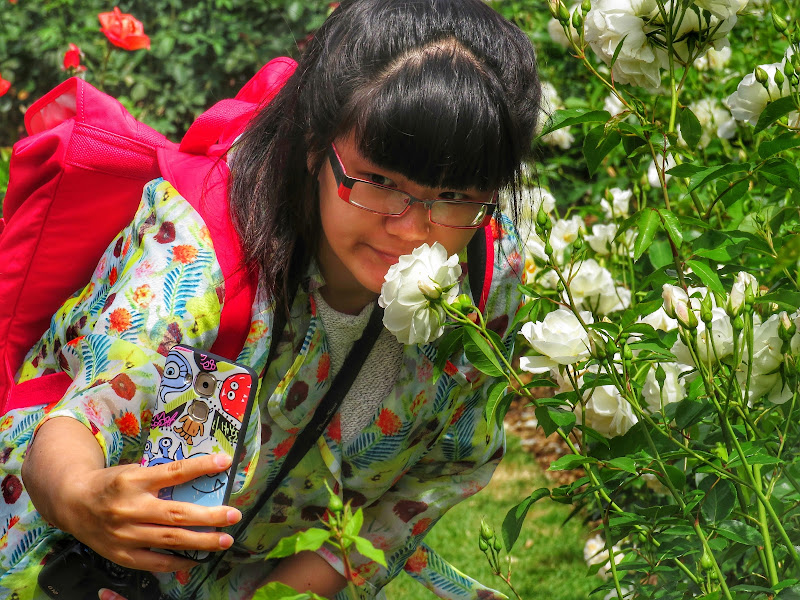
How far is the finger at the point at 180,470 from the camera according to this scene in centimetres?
125

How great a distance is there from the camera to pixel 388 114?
146cm

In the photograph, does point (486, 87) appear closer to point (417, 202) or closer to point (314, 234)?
point (417, 202)

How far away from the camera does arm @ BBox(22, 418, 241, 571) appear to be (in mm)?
1262

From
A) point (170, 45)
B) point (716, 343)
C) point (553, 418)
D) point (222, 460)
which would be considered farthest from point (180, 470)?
point (170, 45)

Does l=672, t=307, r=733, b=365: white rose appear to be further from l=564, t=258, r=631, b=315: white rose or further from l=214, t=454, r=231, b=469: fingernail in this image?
l=214, t=454, r=231, b=469: fingernail

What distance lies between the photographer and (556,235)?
7.39 ft

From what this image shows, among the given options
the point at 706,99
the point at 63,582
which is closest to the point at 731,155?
the point at 706,99

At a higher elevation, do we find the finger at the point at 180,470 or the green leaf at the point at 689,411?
the green leaf at the point at 689,411

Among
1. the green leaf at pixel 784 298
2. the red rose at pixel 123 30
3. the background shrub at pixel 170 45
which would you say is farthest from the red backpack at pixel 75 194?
the background shrub at pixel 170 45

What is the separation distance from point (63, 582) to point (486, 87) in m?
1.01

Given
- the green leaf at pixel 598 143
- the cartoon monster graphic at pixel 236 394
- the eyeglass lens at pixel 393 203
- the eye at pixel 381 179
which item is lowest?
the cartoon monster graphic at pixel 236 394

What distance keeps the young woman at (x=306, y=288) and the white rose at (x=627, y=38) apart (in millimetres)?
167

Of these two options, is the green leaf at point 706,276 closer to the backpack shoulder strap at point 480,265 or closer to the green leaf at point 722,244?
the green leaf at point 722,244

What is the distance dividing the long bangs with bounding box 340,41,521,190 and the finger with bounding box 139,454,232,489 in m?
0.49
